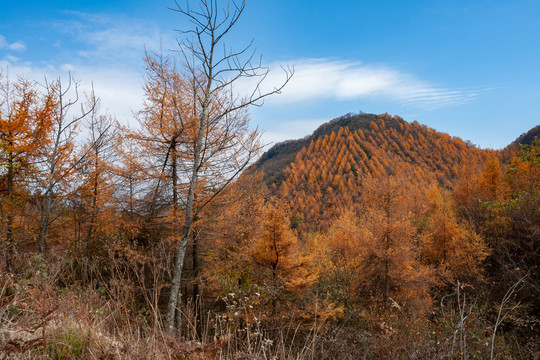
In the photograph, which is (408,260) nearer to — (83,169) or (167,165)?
(167,165)

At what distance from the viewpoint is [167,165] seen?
28.0ft

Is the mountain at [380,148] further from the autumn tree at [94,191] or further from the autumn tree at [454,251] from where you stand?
the autumn tree at [94,191]

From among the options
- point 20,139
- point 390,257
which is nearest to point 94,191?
point 20,139

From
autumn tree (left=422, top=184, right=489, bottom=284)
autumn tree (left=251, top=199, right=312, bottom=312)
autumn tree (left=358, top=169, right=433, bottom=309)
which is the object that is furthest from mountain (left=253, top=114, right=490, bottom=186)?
autumn tree (left=251, top=199, right=312, bottom=312)

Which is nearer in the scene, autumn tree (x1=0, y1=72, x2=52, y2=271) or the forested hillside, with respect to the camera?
the forested hillside

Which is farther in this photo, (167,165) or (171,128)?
(167,165)

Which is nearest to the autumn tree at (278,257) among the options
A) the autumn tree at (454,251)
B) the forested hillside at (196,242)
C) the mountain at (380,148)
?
the forested hillside at (196,242)

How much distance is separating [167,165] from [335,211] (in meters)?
54.9

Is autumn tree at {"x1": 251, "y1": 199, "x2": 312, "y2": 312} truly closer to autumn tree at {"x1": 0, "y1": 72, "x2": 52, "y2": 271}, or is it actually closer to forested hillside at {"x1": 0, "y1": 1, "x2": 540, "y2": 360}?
forested hillside at {"x1": 0, "y1": 1, "x2": 540, "y2": 360}

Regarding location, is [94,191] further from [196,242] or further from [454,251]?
[454,251]

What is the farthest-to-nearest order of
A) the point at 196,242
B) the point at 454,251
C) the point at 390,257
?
the point at 454,251, the point at 390,257, the point at 196,242

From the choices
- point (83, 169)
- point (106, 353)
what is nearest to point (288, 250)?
point (83, 169)

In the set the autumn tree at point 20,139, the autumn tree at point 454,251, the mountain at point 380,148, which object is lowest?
the autumn tree at point 454,251

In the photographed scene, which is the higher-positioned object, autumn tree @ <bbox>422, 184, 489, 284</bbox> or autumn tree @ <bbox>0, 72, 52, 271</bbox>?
autumn tree @ <bbox>0, 72, 52, 271</bbox>
